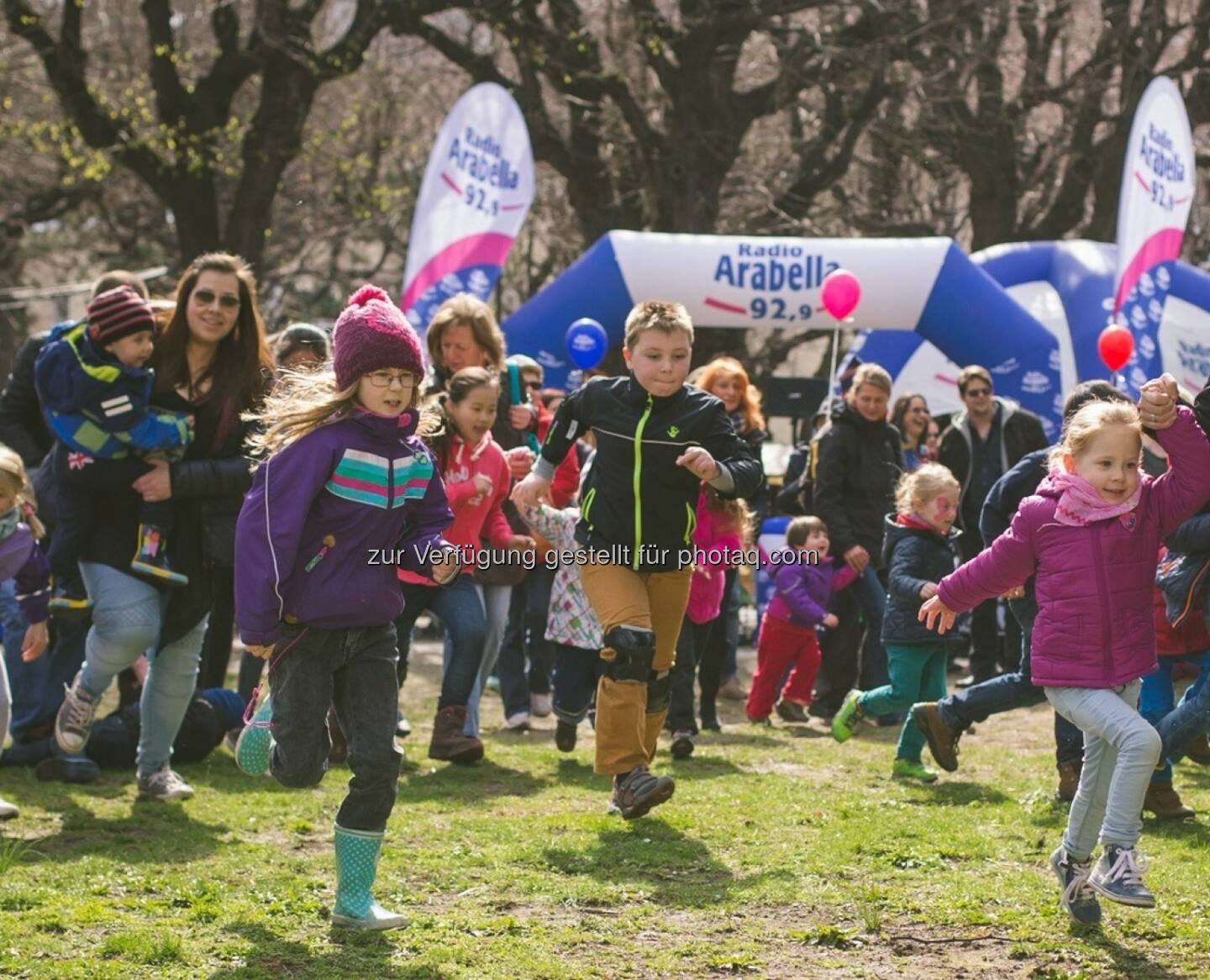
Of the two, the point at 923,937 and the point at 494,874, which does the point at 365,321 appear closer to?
the point at 494,874

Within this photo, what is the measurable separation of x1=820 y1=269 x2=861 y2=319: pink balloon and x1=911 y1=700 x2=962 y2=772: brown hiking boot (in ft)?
18.5

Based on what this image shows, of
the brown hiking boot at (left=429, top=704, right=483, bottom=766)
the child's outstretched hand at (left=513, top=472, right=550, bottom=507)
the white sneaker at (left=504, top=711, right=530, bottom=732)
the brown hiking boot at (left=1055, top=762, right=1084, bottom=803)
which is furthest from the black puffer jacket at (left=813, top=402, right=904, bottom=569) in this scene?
the child's outstretched hand at (left=513, top=472, right=550, bottom=507)

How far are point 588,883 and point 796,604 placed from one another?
446cm

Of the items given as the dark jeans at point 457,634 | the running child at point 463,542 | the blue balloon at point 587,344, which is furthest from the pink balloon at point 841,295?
the dark jeans at point 457,634

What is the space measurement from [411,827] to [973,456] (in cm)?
565

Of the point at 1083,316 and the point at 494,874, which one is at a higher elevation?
the point at 1083,316

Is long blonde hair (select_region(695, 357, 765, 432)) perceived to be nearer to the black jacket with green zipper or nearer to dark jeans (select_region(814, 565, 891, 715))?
dark jeans (select_region(814, 565, 891, 715))

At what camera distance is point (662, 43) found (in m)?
18.1

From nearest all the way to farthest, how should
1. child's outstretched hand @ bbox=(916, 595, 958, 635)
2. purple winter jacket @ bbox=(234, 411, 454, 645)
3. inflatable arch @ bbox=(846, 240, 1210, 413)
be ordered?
1. purple winter jacket @ bbox=(234, 411, 454, 645)
2. child's outstretched hand @ bbox=(916, 595, 958, 635)
3. inflatable arch @ bbox=(846, 240, 1210, 413)

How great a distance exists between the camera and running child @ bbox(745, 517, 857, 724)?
384 inches

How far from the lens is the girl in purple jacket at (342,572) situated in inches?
191

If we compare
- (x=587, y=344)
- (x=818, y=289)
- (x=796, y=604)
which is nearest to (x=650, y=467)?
(x=796, y=604)

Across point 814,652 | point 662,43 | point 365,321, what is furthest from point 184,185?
point 365,321

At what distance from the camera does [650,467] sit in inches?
252
